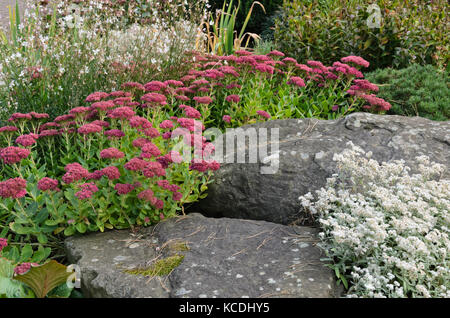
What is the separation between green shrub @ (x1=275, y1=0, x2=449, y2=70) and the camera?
230 inches

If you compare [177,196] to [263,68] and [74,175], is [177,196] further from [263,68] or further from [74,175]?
[263,68]

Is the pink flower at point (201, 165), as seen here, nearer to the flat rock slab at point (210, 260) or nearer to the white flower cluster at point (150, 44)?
the flat rock slab at point (210, 260)

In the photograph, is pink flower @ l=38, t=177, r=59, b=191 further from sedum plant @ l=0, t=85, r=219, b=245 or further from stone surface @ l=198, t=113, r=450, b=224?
stone surface @ l=198, t=113, r=450, b=224

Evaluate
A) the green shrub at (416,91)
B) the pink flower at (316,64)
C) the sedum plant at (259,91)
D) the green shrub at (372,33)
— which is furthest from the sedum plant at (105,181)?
the green shrub at (372,33)

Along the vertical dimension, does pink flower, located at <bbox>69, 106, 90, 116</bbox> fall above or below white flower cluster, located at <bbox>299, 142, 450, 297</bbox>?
above

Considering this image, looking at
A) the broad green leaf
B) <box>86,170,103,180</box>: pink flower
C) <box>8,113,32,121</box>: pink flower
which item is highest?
<box>8,113,32,121</box>: pink flower

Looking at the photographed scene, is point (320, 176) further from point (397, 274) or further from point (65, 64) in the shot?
point (65, 64)

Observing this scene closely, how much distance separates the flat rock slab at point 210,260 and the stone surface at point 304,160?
0.42 meters

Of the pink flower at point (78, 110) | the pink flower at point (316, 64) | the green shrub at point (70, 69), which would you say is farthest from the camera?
the pink flower at point (316, 64)

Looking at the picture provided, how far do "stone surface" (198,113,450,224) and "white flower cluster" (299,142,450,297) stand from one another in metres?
0.38

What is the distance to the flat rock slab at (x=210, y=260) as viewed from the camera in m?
2.48

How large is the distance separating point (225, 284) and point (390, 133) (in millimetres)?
2440

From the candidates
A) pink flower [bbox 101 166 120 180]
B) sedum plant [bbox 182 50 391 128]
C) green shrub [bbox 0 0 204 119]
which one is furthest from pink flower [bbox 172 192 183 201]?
green shrub [bbox 0 0 204 119]

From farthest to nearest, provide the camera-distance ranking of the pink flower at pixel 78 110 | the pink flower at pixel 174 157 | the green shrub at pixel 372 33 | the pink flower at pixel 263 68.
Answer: the green shrub at pixel 372 33
the pink flower at pixel 263 68
the pink flower at pixel 78 110
the pink flower at pixel 174 157
